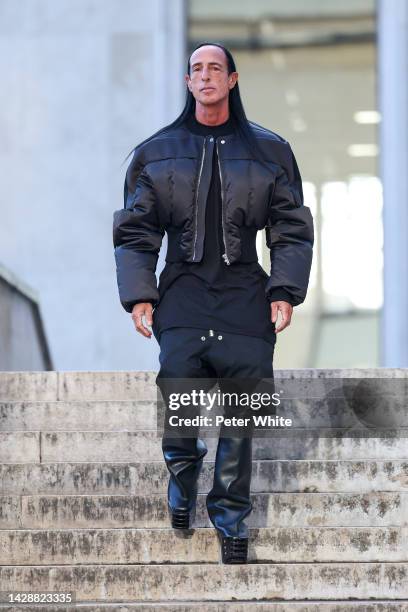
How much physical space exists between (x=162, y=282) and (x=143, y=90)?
7425mm

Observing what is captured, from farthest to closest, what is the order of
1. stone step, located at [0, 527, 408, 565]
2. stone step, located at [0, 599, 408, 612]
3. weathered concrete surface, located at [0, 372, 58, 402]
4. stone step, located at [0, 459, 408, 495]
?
weathered concrete surface, located at [0, 372, 58, 402], stone step, located at [0, 459, 408, 495], stone step, located at [0, 527, 408, 565], stone step, located at [0, 599, 408, 612]

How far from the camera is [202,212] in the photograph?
18.0 feet

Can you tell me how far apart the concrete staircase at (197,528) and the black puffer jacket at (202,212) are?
3.21 ft

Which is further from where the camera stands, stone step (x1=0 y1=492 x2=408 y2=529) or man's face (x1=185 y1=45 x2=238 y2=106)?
stone step (x1=0 y1=492 x2=408 y2=529)

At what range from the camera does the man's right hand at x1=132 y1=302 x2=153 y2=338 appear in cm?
548

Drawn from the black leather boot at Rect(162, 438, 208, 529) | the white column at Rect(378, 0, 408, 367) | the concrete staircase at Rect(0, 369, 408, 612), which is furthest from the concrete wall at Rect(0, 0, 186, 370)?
the black leather boot at Rect(162, 438, 208, 529)

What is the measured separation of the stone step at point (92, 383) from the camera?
7.42 meters

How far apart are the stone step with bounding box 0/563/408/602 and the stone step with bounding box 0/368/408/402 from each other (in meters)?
1.96

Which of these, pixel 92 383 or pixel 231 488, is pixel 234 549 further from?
pixel 92 383

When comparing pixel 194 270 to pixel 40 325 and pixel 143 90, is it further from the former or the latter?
pixel 143 90

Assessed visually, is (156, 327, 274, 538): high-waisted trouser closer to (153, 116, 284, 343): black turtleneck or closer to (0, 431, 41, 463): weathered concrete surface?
(153, 116, 284, 343): black turtleneck

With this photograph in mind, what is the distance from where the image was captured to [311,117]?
1383cm

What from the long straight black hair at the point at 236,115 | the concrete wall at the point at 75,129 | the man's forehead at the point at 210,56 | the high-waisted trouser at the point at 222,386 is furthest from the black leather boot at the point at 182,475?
the concrete wall at the point at 75,129

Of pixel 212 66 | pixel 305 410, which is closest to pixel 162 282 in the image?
pixel 212 66
